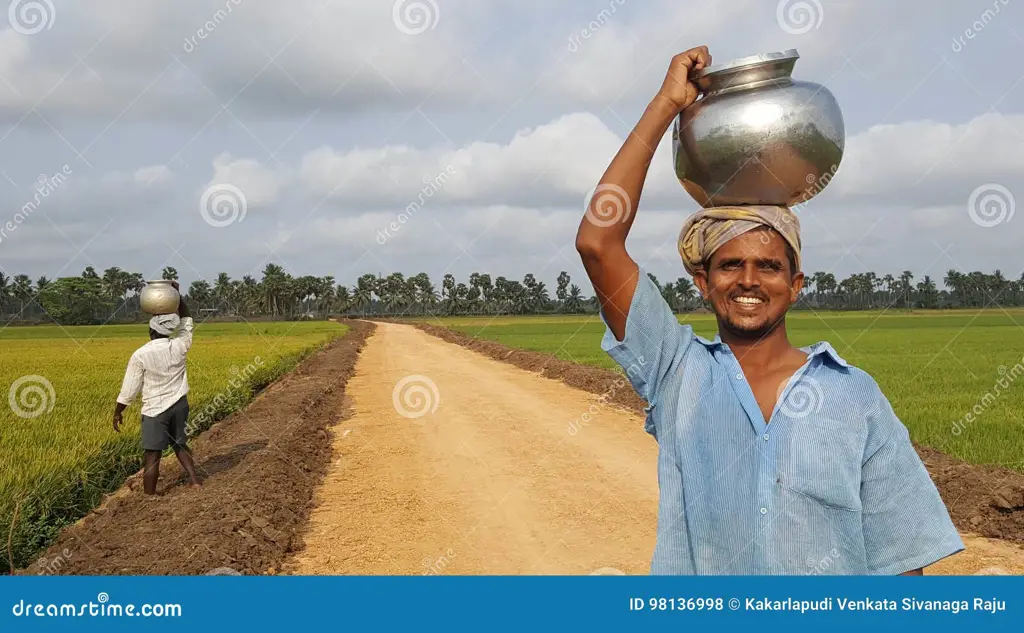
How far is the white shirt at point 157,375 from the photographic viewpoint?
286 inches

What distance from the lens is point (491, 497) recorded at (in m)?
7.26

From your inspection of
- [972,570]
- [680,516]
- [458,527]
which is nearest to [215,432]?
[458,527]

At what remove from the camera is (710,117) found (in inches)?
74.5

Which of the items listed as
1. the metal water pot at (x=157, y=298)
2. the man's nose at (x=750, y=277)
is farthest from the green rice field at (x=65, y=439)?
the man's nose at (x=750, y=277)

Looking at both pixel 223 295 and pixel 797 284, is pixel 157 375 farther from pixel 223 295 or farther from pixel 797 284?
pixel 223 295

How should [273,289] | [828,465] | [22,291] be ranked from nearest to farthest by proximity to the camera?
[828,465] < [22,291] < [273,289]

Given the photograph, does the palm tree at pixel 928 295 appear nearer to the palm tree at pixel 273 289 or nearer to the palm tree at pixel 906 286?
the palm tree at pixel 906 286

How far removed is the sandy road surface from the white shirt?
5.81 ft

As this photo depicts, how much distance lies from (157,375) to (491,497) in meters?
3.37

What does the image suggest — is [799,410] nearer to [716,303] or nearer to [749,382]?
[749,382]

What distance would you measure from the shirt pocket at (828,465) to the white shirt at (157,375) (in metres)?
6.67

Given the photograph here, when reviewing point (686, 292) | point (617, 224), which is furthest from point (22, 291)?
point (617, 224)

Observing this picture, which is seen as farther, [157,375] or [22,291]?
[22,291]

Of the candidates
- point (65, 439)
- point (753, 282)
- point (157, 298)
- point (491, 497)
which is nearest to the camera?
point (753, 282)
